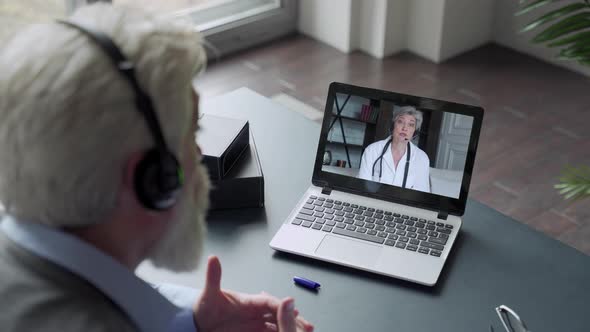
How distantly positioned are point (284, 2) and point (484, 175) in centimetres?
180

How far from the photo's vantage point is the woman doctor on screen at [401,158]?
1.50 metres

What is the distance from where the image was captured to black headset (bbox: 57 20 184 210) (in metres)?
0.84

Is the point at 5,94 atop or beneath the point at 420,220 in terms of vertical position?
atop

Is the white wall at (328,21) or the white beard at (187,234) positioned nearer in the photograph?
the white beard at (187,234)

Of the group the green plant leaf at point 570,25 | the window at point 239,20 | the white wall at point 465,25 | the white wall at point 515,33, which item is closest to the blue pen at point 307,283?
the green plant leaf at point 570,25

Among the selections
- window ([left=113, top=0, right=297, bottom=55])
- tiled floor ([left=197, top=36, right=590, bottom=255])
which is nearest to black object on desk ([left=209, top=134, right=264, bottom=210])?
tiled floor ([left=197, top=36, right=590, bottom=255])

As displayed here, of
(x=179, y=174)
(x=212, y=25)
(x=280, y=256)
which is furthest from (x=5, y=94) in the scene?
(x=212, y=25)

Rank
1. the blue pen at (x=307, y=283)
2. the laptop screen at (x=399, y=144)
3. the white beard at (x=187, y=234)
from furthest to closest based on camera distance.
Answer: the laptop screen at (x=399, y=144) < the blue pen at (x=307, y=283) < the white beard at (x=187, y=234)

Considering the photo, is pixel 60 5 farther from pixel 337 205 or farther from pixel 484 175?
pixel 484 175

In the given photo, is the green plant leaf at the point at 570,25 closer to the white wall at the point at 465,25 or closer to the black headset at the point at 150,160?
the black headset at the point at 150,160

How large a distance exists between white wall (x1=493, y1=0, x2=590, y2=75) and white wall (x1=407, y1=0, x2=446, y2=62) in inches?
19.0

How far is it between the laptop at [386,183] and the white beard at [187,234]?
0.40 metres

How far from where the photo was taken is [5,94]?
832 mm


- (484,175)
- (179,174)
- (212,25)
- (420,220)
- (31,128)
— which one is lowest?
(484,175)
